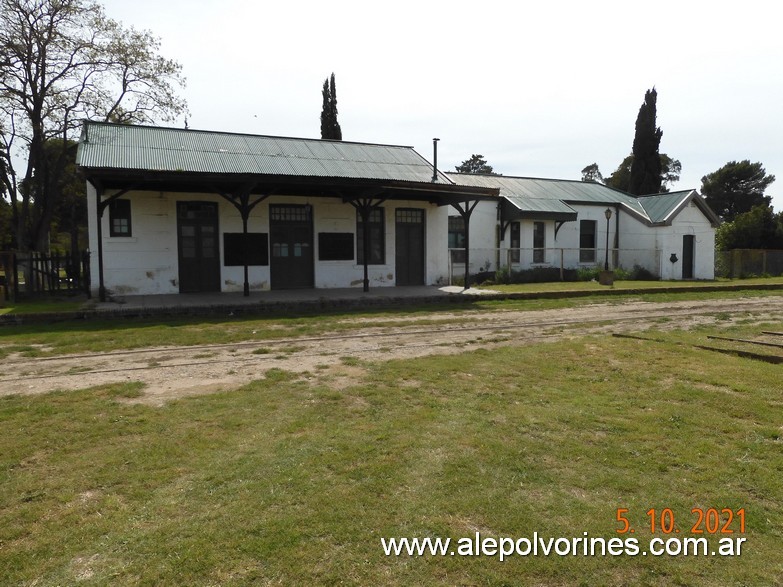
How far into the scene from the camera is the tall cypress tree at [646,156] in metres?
41.1

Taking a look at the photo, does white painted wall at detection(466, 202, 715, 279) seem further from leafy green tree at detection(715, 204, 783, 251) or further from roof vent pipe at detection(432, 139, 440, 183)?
leafy green tree at detection(715, 204, 783, 251)

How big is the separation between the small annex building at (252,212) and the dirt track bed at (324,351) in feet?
18.6

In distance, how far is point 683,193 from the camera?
26281 mm

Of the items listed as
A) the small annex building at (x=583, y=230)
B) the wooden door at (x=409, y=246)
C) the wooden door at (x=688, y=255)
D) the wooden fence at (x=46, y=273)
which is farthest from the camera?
the wooden door at (x=688, y=255)

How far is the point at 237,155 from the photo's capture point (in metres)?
17.2

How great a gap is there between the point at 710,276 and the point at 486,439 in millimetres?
26402

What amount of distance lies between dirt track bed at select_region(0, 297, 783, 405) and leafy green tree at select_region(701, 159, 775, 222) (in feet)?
182

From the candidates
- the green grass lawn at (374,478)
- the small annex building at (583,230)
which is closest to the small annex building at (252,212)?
the small annex building at (583,230)

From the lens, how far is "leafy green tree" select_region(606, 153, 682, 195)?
56.2 meters

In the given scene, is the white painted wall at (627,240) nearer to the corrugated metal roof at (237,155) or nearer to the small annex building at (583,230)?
the small annex building at (583,230)

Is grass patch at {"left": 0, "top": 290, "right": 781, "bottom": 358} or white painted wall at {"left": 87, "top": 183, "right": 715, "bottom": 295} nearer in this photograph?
Answer: grass patch at {"left": 0, "top": 290, "right": 781, "bottom": 358}

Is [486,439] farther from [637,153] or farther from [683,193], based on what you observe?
[637,153]

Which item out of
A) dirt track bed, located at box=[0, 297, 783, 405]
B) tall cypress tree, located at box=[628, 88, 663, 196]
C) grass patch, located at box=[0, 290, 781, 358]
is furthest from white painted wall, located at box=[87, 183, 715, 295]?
tall cypress tree, located at box=[628, 88, 663, 196]

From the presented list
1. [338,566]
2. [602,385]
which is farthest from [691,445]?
[338,566]
